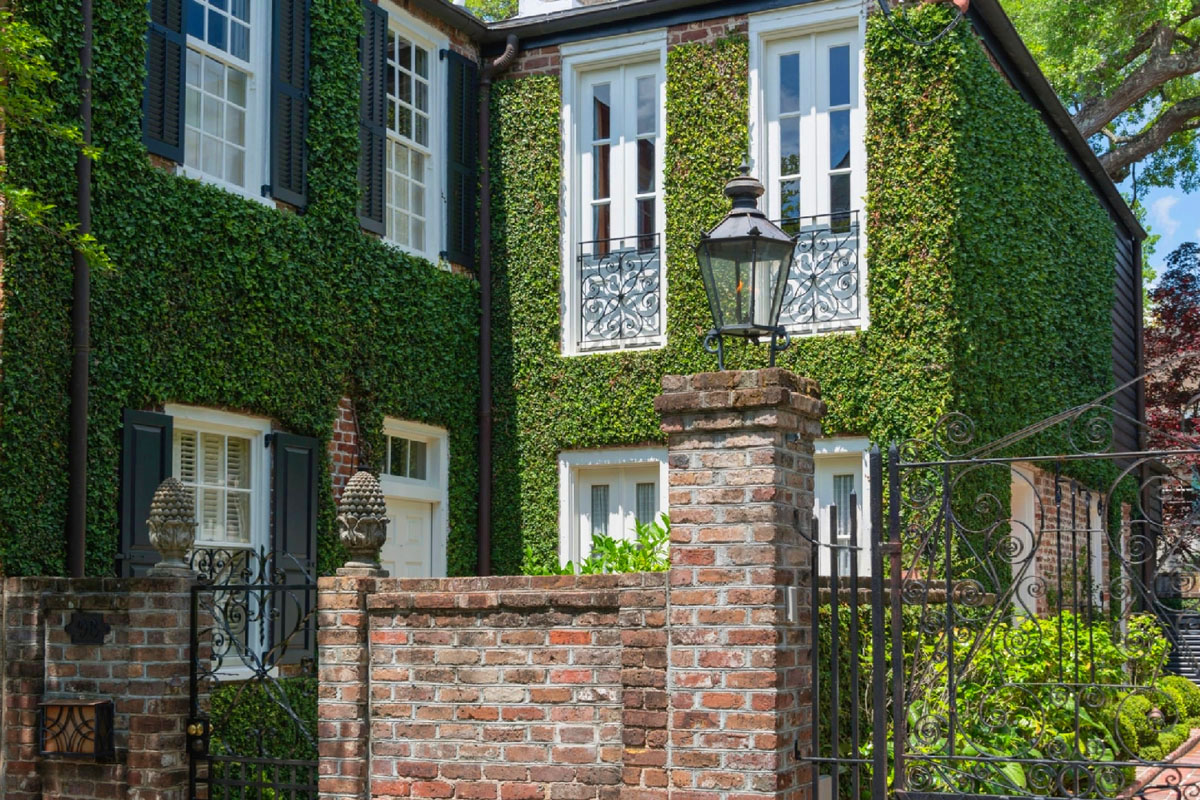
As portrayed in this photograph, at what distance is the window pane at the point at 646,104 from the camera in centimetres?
→ 1327

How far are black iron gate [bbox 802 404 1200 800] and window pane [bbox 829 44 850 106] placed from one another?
10.4 ft

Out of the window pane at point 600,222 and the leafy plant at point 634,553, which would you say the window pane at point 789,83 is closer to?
the window pane at point 600,222

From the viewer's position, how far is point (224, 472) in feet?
33.7

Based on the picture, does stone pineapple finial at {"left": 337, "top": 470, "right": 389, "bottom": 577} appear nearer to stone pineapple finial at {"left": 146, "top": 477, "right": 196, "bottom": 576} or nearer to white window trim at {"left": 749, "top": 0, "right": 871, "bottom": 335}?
stone pineapple finial at {"left": 146, "top": 477, "right": 196, "bottom": 576}

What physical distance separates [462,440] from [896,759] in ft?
26.2

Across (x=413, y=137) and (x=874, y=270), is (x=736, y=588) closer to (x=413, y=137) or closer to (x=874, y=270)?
(x=874, y=270)

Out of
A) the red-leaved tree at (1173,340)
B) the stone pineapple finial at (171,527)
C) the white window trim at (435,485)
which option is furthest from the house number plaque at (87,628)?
the red-leaved tree at (1173,340)

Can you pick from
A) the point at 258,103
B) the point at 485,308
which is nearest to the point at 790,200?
the point at 485,308

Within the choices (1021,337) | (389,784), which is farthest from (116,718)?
(1021,337)

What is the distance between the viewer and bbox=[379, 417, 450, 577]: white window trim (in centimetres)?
1238

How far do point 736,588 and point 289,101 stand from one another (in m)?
7.02

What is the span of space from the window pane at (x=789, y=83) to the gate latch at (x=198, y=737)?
7890mm

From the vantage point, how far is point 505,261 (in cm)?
1341

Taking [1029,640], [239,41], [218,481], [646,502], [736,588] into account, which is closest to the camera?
[736,588]
